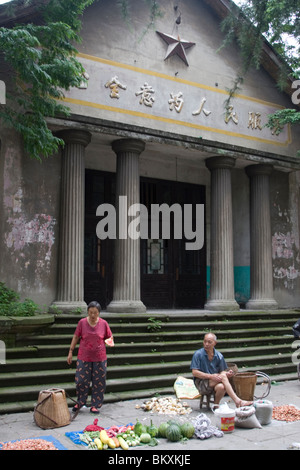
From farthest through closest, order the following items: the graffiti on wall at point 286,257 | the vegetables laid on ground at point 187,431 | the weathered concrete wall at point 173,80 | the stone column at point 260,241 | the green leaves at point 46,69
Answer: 1. the graffiti on wall at point 286,257
2. the stone column at point 260,241
3. the weathered concrete wall at point 173,80
4. the green leaves at point 46,69
5. the vegetables laid on ground at point 187,431

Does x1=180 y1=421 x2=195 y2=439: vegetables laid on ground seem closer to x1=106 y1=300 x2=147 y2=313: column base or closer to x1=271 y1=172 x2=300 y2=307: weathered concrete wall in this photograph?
x1=106 y1=300 x2=147 y2=313: column base

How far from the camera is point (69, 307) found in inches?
379

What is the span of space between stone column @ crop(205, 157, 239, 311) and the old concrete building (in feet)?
0.09

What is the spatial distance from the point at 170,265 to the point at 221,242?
1.90 metres

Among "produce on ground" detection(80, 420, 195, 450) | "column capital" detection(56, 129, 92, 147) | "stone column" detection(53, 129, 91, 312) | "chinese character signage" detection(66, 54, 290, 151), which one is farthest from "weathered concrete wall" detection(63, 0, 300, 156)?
"produce on ground" detection(80, 420, 195, 450)

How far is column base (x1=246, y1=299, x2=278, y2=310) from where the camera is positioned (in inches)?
488

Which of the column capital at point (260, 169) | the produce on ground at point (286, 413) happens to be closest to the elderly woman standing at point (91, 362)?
the produce on ground at point (286, 413)

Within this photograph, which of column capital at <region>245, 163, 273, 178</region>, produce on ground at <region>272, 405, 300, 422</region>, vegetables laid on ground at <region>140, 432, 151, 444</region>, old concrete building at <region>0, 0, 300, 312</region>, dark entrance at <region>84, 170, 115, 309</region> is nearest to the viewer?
vegetables laid on ground at <region>140, 432, 151, 444</region>

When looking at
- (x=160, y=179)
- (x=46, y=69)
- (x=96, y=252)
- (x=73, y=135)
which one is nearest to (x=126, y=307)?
(x=96, y=252)

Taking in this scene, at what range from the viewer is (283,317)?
11867 millimetres

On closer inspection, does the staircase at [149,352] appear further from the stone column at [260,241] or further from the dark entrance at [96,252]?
the dark entrance at [96,252]

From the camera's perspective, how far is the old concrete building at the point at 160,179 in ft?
32.7

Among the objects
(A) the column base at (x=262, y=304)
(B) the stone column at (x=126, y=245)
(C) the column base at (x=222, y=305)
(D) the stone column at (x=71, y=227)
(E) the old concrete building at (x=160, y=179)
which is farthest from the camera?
(A) the column base at (x=262, y=304)
